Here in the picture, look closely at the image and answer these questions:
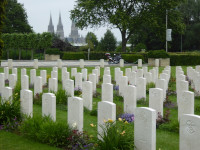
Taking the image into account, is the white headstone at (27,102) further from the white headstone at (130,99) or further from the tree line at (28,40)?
the tree line at (28,40)

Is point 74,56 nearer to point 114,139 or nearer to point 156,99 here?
point 156,99

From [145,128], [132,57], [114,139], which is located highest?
[132,57]

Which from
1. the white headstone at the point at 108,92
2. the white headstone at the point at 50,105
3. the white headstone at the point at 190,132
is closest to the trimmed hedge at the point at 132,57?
the white headstone at the point at 108,92

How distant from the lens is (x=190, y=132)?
178 inches

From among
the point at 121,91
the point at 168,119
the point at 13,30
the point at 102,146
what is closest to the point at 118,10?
the point at 13,30

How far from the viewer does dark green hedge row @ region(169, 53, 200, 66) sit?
28.6 m

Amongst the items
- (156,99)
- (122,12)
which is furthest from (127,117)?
(122,12)

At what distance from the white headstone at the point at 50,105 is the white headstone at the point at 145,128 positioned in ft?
6.57

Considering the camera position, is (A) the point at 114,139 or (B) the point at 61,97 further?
(B) the point at 61,97

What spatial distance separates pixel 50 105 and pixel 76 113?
739 millimetres

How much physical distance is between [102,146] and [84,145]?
0.64 metres

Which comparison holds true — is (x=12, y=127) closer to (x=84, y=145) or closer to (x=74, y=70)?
(x=84, y=145)

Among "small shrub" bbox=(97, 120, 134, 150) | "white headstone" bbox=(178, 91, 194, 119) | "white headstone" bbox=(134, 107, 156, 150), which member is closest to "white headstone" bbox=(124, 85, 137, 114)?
"white headstone" bbox=(178, 91, 194, 119)

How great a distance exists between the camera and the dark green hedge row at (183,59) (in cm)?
2860
